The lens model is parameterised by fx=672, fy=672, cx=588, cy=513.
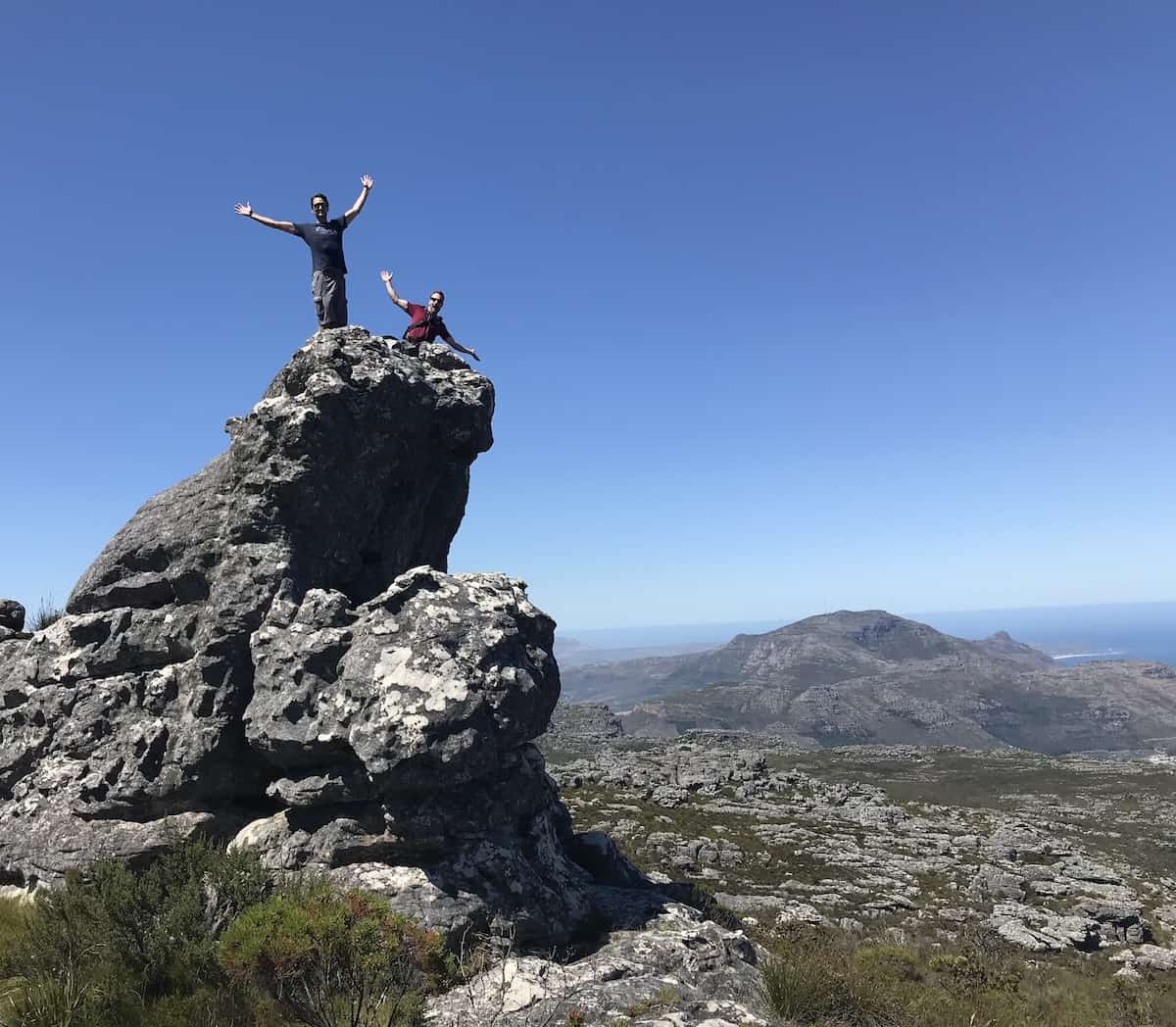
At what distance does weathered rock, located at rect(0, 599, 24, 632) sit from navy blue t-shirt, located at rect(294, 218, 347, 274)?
12.2 metres

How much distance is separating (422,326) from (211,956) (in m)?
13.5

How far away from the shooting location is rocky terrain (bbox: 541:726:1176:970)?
3216 cm

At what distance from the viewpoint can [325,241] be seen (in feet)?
51.7

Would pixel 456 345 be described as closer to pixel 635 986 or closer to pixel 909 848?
pixel 635 986

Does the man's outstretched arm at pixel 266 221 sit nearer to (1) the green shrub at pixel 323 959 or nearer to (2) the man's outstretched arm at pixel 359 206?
(2) the man's outstretched arm at pixel 359 206

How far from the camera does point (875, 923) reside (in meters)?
30.8

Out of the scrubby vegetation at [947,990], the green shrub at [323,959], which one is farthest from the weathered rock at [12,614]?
the scrubby vegetation at [947,990]

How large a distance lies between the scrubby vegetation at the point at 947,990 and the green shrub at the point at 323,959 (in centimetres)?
574

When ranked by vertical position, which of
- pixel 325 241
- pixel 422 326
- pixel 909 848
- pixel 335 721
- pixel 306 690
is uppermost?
pixel 325 241

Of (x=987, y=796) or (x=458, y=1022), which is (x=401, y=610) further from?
(x=987, y=796)

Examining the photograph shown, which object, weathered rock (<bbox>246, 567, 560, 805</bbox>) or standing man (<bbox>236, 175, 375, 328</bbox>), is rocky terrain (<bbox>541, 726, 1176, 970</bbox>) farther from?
standing man (<bbox>236, 175, 375, 328</bbox>)

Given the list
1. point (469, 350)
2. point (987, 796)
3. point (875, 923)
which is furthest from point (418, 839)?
point (987, 796)

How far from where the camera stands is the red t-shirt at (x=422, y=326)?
673 inches

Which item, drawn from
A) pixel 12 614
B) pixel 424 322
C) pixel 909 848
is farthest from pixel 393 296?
pixel 909 848
